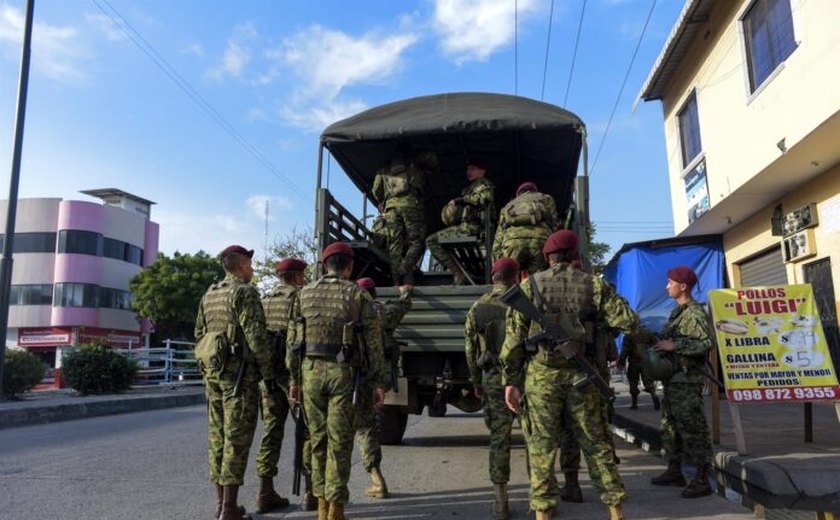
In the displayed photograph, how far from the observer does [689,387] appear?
4.67 meters

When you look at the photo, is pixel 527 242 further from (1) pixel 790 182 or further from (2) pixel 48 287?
(2) pixel 48 287

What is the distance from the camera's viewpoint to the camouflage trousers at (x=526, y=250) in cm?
568

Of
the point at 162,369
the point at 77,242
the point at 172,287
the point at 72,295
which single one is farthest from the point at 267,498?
the point at 77,242

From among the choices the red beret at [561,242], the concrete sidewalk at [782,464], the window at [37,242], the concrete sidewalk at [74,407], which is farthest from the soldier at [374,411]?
the window at [37,242]

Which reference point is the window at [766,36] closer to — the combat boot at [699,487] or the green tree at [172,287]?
the combat boot at [699,487]

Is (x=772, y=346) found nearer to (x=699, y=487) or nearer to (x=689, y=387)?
(x=689, y=387)

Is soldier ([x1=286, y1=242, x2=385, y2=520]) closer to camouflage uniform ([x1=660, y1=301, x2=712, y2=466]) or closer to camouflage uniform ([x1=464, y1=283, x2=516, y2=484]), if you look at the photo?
camouflage uniform ([x1=464, y1=283, x2=516, y2=484])

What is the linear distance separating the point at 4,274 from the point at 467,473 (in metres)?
9.60

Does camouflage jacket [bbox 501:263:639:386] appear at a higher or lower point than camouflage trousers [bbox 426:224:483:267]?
lower

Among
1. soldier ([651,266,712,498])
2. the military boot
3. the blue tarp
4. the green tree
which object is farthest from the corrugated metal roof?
the green tree

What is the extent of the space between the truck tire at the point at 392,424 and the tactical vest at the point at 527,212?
7.92 ft

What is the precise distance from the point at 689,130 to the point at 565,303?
10932mm

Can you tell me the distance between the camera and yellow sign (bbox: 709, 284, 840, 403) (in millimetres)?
5008

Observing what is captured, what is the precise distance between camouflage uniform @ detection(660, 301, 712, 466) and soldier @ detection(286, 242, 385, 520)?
2295 millimetres
